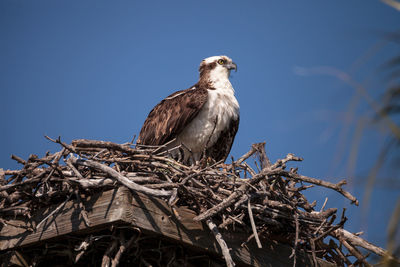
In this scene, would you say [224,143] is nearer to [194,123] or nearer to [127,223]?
[194,123]

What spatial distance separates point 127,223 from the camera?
3.03m

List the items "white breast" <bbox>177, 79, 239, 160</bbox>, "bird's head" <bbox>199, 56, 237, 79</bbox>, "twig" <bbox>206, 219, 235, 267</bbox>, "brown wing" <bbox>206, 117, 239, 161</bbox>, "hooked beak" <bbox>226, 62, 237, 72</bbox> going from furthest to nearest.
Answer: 1. "hooked beak" <bbox>226, 62, 237, 72</bbox>
2. "bird's head" <bbox>199, 56, 237, 79</bbox>
3. "brown wing" <bbox>206, 117, 239, 161</bbox>
4. "white breast" <bbox>177, 79, 239, 160</bbox>
5. "twig" <bbox>206, 219, 235, 267</bbox>

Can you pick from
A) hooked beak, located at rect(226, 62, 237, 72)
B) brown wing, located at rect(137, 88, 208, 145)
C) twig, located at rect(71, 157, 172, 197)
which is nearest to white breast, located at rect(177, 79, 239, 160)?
brown wing, located at rect(137, 88, 208, 145)

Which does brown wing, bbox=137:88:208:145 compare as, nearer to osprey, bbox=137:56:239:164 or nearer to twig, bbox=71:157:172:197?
osprey, bbox=137:56:239:164

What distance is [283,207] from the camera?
371 cm

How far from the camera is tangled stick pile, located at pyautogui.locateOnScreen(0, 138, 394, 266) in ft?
10.9

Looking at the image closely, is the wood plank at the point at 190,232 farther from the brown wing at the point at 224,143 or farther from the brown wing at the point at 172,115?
the brown wing at the point at 224,143

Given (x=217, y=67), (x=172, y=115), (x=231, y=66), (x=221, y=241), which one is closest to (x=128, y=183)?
(x=221, y=241)

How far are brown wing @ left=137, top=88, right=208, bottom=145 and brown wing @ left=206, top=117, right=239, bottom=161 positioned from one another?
558mm

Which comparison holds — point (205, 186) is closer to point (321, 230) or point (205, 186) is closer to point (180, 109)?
point (321, 230)

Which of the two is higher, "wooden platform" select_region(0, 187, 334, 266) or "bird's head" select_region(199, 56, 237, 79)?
"bird's head" select_region(199, 56, 237, 79)

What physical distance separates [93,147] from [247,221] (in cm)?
→ 143

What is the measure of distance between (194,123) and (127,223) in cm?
295

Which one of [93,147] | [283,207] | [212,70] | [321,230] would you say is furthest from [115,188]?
[212,70]
